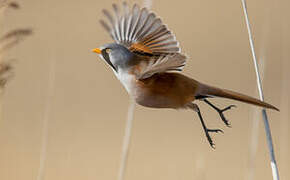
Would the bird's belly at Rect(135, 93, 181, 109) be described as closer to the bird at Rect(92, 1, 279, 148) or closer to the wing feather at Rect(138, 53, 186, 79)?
the bird at Rect(92, 1, 279, 148)

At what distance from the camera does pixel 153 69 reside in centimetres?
182

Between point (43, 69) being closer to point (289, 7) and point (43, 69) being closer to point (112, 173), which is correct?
point (112, 173)

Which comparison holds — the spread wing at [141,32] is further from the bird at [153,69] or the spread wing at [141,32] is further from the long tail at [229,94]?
the long tail at [229,94]

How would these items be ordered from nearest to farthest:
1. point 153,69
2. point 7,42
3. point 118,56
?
point 7,42
point 153,69
point 118,56

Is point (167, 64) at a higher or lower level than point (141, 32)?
lower

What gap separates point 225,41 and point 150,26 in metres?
4.76

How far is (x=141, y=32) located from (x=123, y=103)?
3820 millimetres

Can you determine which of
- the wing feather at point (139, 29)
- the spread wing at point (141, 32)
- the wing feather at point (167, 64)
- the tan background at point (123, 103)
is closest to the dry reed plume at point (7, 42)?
the wing feather at point (167, 64)

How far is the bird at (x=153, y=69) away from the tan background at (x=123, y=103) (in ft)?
5.25

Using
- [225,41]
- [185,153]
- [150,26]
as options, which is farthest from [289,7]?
[150,26]

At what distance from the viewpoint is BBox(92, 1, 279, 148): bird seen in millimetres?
1896

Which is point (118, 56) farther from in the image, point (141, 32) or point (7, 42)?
point (7, 42)

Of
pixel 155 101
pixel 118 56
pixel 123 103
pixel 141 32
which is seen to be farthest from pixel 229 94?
pixel 123 103

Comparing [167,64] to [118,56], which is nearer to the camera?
[167,64]
